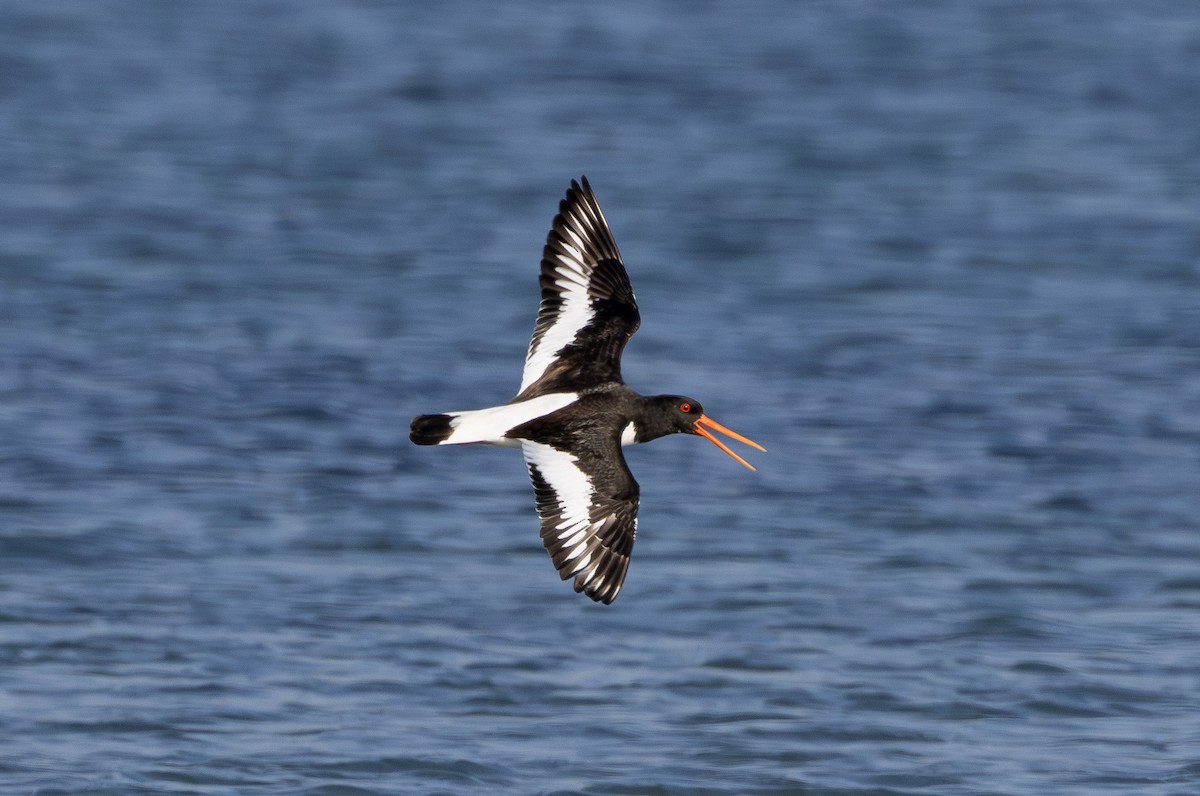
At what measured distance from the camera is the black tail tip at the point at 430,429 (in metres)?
8.52

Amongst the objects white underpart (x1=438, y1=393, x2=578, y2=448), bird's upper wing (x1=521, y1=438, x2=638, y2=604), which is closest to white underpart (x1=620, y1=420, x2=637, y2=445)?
white underpart (x1=438, y1=393, x2=578, y2=448)

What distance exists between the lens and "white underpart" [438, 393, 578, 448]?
856 centimetres

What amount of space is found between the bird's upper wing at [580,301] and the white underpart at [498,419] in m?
0.40

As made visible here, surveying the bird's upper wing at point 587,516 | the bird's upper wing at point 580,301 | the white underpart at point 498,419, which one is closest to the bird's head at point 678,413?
the bird's upper wing at point 580,301

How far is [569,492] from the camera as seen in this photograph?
8.62m

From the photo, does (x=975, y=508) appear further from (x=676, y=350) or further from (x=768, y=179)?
(x=768, y=179)

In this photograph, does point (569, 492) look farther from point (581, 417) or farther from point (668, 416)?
point (668, 416)

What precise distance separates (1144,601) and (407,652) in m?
5.02

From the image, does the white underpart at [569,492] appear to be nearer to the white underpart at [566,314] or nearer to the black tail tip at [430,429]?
the black tail tip at [430,429]

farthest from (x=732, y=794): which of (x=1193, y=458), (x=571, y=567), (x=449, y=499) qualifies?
(x=1193, y=458)

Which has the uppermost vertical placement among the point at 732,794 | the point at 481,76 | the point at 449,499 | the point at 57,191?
the point at 481,76

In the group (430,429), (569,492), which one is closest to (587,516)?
(569,492)

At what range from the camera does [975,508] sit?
1505cm

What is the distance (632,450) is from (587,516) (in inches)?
286
